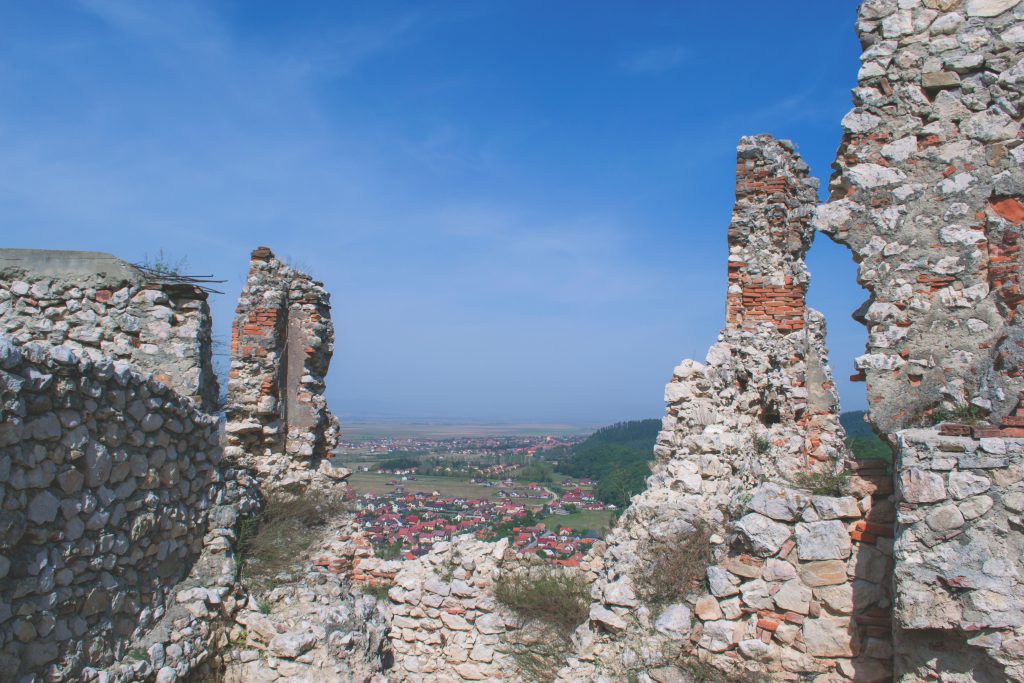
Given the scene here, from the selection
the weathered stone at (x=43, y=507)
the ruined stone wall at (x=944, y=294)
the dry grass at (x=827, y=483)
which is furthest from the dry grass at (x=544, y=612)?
the weathered stone at (x=43, y=507)

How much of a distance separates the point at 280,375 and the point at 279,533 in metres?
2.11

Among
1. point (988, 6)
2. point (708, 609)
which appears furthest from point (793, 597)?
point (988, 6)

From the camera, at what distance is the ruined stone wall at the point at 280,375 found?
7.95 metres

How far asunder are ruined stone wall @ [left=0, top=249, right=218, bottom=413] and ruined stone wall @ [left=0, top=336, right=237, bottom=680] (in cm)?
68

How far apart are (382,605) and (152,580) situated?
2.56 metres

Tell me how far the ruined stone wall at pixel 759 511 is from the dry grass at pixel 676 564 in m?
0.02

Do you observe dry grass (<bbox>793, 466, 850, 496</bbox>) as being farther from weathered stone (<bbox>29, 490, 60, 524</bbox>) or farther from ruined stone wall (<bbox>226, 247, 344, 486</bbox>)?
ruined stone wall (<bbox>226, 247, 344, 486</bbox>)

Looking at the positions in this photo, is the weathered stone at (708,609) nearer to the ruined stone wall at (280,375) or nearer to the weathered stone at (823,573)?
the weathered stone at (823,573)

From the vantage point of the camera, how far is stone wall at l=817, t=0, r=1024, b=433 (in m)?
4.05

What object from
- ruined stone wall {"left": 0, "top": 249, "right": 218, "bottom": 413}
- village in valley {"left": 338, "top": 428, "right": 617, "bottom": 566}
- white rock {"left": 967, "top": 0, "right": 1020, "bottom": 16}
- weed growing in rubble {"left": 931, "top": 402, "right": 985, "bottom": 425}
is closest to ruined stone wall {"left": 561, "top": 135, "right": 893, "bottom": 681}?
weed growing in rubble {"left": 931, "top": 402, "right": 985, "bottom": 425}

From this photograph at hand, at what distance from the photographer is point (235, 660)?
18.9 feet

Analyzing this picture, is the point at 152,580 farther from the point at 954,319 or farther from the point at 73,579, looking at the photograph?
the point at 954,319

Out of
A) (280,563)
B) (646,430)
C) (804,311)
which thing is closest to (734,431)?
(804,311)

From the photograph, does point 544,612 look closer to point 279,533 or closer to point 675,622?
point 675,622
